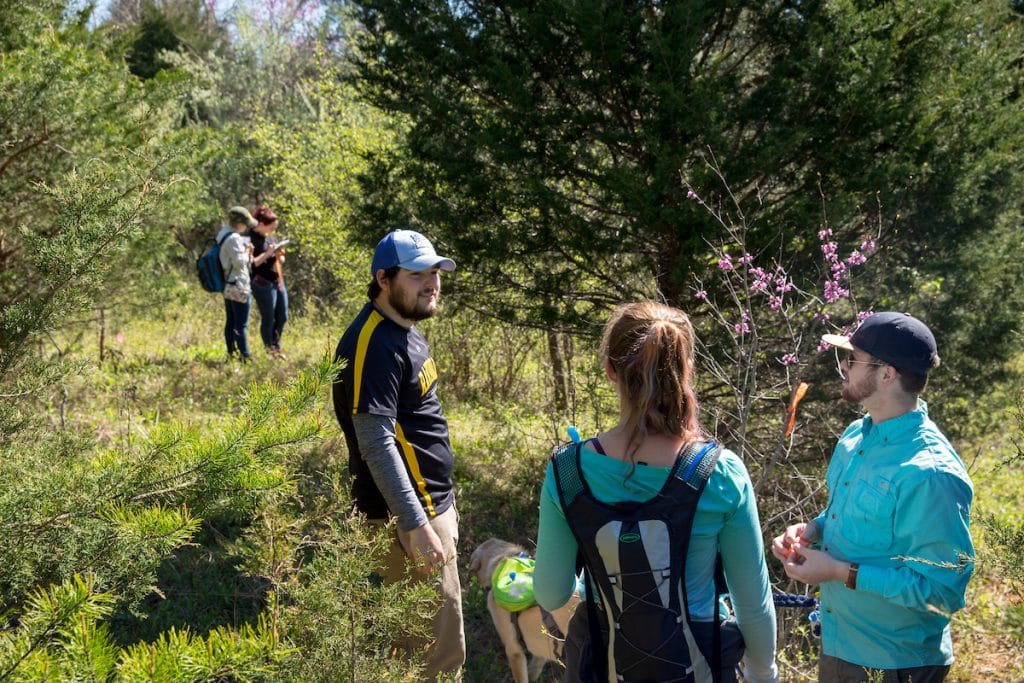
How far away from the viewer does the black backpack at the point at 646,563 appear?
201 centimetres

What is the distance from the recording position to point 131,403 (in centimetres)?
812

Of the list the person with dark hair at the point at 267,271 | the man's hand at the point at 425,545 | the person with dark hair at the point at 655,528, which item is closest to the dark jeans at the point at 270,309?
the person with dark hair at the point at 267,271

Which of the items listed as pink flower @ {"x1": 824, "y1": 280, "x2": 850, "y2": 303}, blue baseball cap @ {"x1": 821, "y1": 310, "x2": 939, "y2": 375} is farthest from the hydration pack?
pink flower @ {"x1": 824, "y1": 280, "x2": 850, "y2": 303}

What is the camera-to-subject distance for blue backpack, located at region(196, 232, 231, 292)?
30.6ft

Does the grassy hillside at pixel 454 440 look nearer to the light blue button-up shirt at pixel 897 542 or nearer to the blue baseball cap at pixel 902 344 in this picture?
the light blue button-up shirt at pixel 897 542

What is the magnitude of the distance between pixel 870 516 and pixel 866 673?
1.64 ft

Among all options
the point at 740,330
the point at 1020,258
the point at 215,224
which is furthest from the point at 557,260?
the point at 215,224

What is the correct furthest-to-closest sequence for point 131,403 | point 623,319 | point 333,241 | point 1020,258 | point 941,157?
point 333,241 < point 131,403 < point 1020,258 < point 941,157 < point 623,319

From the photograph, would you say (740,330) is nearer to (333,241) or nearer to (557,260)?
(557,260)

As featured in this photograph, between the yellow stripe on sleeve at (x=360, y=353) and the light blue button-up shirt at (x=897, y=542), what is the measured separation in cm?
170

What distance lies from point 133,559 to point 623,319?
1.24 meters

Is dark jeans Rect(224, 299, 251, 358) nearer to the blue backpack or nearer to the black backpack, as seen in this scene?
the blue backpack

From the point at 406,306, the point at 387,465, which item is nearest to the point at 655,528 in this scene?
the point at 387,465

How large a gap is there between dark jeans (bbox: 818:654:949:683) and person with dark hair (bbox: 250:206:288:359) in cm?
814
